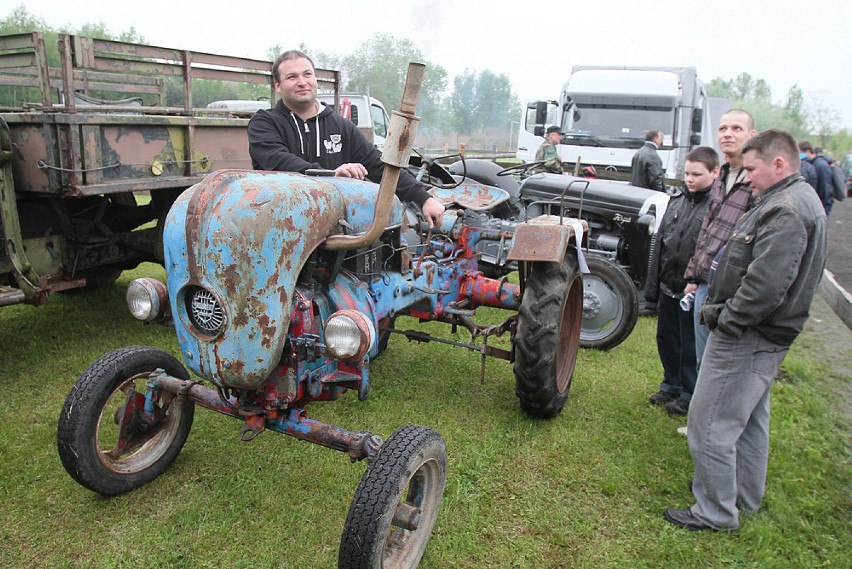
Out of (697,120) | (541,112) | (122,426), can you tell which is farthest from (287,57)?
(697,120)

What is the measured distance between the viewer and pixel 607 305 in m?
4.88

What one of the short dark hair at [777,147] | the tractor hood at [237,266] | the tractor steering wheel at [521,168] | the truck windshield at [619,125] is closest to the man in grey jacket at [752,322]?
the short dark hair at [777,147]

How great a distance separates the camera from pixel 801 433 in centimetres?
362

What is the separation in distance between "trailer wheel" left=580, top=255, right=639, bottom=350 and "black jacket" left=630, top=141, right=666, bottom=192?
2281 mm

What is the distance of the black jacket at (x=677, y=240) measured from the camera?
3611mm

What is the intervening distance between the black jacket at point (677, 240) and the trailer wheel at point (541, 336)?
0.59 meters

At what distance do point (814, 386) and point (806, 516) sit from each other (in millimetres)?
1864

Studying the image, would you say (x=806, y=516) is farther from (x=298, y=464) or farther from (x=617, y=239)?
(x=617, y=239)

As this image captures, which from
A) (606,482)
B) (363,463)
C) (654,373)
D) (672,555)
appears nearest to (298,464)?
(363,463)

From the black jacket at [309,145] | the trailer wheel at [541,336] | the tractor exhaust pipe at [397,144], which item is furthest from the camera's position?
the trailer wheel at [541,336]

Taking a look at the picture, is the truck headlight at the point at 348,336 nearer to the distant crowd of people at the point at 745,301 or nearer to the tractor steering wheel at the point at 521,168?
the distant crowd of people at the point at 745,301

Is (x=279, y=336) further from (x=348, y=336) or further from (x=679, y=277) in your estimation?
(x=679, y=277)

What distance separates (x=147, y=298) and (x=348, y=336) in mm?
802

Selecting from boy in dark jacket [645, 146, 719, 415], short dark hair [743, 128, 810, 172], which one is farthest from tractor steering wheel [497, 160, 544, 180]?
short dark hair [743, 128, 810, 172]
